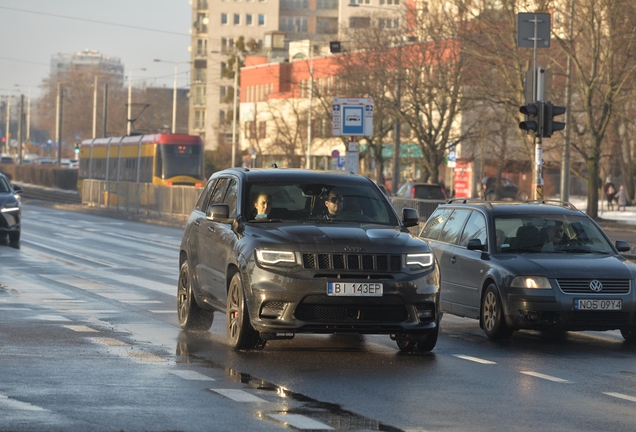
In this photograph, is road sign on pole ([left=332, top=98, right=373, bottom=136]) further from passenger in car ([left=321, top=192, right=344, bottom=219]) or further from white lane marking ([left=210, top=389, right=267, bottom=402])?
white lane marking ([left=210, top=389, right=267, bottom=402])

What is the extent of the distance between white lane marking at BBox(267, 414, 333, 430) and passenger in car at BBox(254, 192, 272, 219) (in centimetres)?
431

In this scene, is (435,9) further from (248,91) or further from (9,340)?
(248,91)

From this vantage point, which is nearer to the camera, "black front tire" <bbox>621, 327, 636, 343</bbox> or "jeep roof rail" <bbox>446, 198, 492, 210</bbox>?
"black front tire" <bbox>621, 327, 636, 343</bbox>

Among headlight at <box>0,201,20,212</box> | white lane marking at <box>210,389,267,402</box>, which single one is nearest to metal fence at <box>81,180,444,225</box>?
headlight at <box>0,201,20,212</box>

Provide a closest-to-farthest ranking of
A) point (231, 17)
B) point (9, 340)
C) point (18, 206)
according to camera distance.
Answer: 1. point (9, 340)
2. point (18, 206)
3. point (231, 17)

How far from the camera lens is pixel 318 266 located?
11.5m

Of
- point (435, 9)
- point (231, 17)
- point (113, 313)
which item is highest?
point (231, 17)

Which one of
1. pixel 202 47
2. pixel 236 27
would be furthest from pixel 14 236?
pixel 202 47

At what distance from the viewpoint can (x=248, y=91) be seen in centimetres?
12888

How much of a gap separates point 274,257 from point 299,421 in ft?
11.3

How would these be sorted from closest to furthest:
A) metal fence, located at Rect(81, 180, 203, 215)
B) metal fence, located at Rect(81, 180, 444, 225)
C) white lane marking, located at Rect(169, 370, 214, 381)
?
white lane marking, located at Rect(169, 370, 214, 381), metal fence, located at Rect(81, 180, 444, 225), metal fence, located at Rect(81, 180, 203, 215)

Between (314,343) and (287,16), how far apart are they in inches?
6049

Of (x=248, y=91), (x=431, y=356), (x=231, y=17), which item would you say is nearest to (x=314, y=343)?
(x=431, y=356)

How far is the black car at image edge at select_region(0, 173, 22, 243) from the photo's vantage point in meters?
30.1
